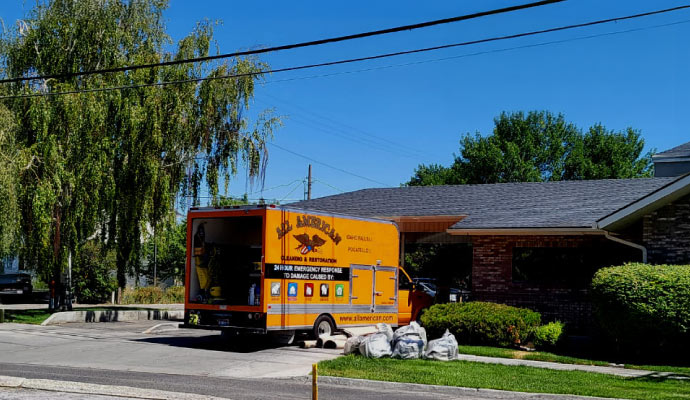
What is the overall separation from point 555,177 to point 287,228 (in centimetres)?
4383

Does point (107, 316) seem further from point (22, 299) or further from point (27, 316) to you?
point (22, 299)

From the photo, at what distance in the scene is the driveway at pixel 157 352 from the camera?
14.7m

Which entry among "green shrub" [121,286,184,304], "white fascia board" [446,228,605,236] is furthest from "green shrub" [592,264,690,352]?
"green shrub" [121,286,184,304]

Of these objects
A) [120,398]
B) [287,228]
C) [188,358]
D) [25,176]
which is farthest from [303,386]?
[25,176]

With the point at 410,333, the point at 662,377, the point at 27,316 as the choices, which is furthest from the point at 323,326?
the point at 27,316

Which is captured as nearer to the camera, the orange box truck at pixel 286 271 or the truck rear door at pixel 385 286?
the orange box truck at pixel 286 271

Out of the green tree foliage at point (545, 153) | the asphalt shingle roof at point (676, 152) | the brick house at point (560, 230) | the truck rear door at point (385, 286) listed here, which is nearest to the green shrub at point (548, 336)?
the brick house at point (560, 230)

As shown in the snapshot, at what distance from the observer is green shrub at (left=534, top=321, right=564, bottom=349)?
1778 centimetres

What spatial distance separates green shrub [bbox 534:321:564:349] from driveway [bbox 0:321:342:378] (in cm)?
469

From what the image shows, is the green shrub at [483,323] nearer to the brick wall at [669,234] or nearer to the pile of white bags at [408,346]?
the pile of white bags at [408,346]

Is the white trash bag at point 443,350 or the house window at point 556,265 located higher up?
the house window at point 556,265

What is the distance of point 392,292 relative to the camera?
21.3 m

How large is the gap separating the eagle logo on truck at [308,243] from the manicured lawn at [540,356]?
4.05 meters

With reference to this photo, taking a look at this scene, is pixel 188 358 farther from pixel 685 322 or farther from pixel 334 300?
pixel 685 322
